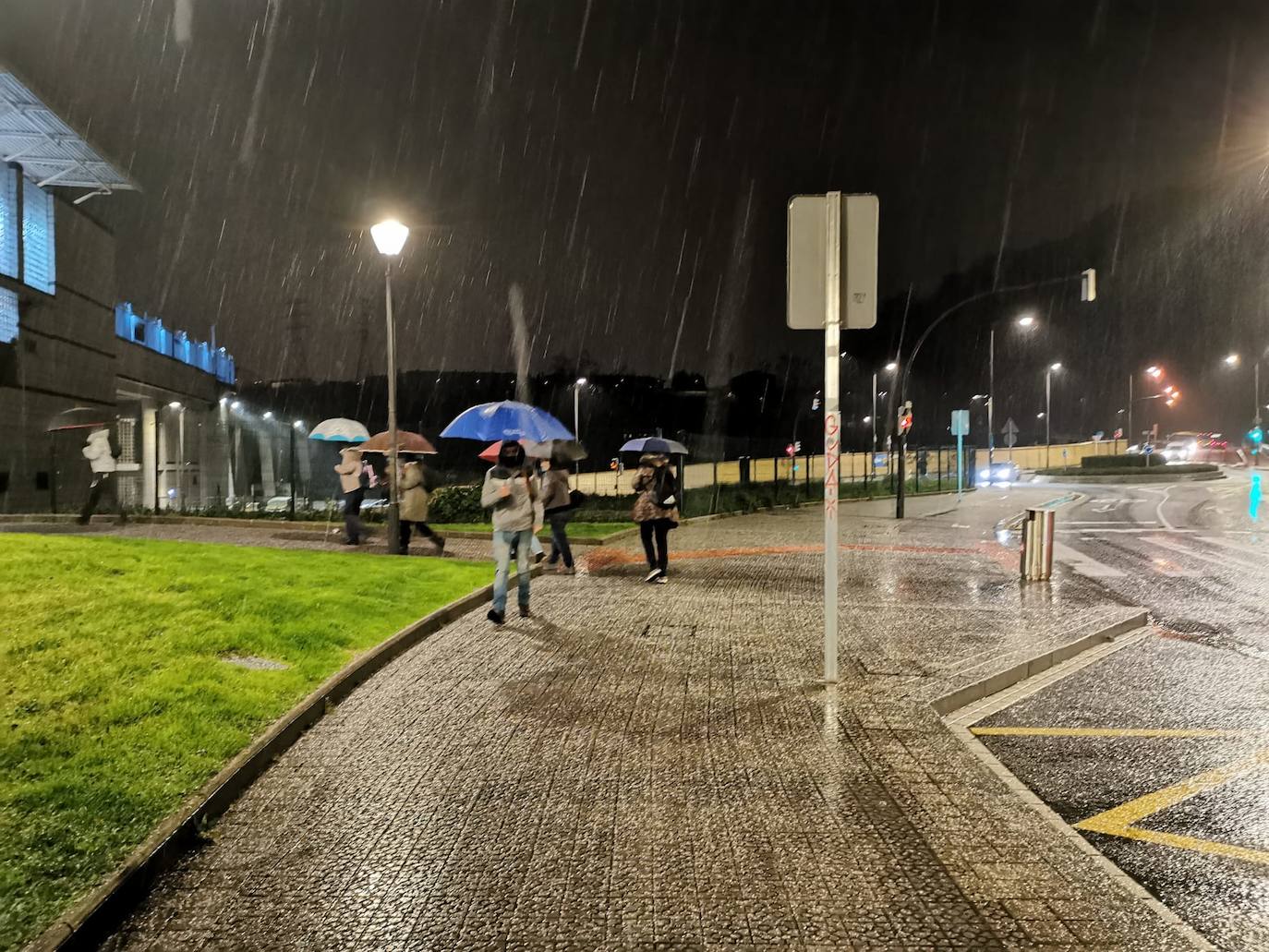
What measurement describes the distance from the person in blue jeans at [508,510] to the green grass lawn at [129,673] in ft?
3.14

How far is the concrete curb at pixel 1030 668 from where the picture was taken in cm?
646

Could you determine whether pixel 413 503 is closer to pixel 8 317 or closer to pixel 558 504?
pixel 558 504

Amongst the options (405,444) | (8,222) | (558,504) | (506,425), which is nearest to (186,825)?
(558,504)

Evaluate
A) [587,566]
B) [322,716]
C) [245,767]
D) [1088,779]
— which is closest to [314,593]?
[322,716]

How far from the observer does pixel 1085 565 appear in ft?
47.4

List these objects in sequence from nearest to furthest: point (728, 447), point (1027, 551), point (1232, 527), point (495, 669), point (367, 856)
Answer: point (367, 856)
point (495, 669)
point (1027, 551)
point (1232, 527)
point (728, 447)

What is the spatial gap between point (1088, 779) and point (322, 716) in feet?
15.4

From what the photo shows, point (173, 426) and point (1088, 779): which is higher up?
point (173, 426)

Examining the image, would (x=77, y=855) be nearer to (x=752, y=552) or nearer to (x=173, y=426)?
(x=752, y=552)

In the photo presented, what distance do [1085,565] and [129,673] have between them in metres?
13.4

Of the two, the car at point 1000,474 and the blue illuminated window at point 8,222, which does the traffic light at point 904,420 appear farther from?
the car at point 1000,474

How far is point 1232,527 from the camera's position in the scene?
21.2 meters

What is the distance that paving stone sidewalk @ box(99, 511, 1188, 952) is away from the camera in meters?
3.34

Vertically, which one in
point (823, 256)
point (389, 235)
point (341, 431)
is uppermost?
point (389, 235)
